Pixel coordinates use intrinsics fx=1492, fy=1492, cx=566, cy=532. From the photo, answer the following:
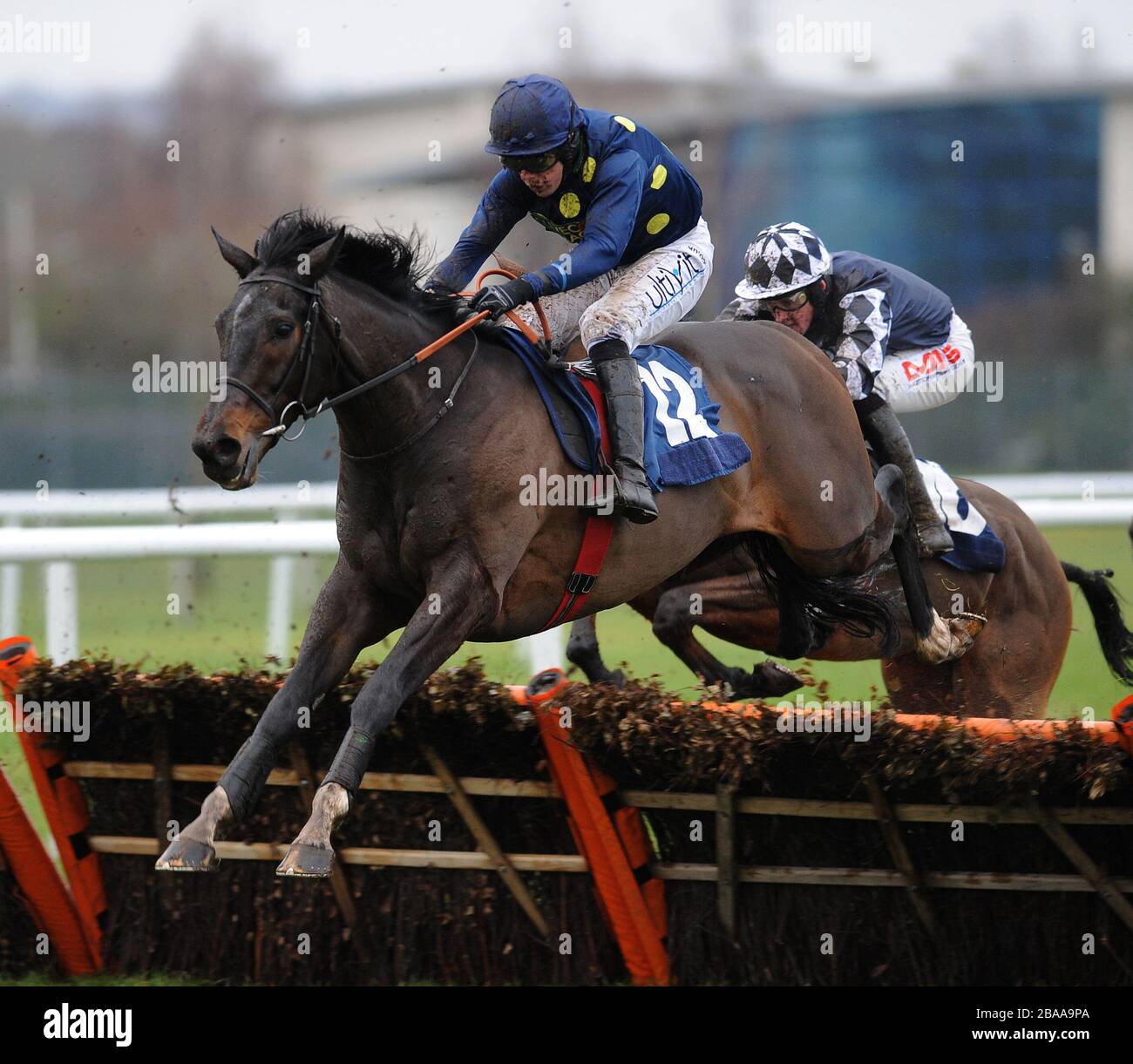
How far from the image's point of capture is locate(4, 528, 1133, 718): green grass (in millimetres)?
7938

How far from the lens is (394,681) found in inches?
145

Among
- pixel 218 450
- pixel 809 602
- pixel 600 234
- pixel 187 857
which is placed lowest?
pixel 187 857

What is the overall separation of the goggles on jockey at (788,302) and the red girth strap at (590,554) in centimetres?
122

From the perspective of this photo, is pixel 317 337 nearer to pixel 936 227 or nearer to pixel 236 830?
pixel 236 830

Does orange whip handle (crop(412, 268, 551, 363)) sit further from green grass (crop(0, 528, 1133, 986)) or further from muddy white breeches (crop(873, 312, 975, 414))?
green grass (crop(0, 528, 1133, 986))

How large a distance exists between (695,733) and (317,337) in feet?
4.53

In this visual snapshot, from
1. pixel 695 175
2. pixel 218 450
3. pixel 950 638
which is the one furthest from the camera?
pixel 695 175

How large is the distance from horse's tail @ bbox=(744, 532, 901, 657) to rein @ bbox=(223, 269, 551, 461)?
1367 mm

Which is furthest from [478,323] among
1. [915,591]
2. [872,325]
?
[915,591]

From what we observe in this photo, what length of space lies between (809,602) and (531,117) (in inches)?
78.0

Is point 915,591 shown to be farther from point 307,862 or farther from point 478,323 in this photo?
point 307,862

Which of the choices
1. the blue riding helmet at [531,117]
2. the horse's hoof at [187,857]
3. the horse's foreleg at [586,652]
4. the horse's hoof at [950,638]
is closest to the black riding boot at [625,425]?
the blue riding helmet at [531,117]

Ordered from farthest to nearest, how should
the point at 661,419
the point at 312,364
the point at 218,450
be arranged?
the point at 661,419
the point at 312,364
the point at 218,450
